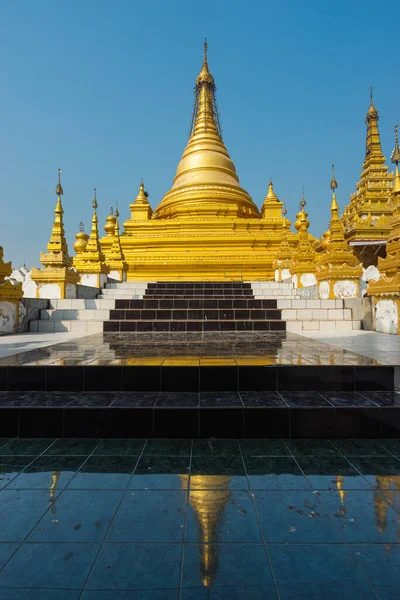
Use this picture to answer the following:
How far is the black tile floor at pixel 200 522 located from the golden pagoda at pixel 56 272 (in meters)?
6.13

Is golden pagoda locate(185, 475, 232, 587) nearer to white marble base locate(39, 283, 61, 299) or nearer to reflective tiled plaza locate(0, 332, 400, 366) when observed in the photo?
reflective tiled plaza locate(0, 332, 400, 366)

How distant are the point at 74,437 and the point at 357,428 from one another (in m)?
2.30

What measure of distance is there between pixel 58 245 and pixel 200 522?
8.26 m

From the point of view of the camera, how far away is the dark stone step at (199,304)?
25.2 feet

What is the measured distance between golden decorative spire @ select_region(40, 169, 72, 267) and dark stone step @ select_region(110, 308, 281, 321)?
2.46 metres

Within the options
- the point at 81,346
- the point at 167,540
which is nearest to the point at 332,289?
the point at 81,346

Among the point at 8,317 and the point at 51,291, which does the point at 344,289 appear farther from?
the point at 8,317

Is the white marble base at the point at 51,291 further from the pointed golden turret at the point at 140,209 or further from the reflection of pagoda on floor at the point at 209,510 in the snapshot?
the pointed golden turret at the point at 140,209

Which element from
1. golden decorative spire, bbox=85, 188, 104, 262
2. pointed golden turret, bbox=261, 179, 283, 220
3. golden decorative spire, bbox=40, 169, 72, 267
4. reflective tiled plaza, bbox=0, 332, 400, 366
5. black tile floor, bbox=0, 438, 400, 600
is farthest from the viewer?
pointed golden turret, bbox=261, 179, 283, 220

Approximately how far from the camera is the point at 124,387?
10.2 ft

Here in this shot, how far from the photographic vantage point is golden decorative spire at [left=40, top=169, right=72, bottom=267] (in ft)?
26.8

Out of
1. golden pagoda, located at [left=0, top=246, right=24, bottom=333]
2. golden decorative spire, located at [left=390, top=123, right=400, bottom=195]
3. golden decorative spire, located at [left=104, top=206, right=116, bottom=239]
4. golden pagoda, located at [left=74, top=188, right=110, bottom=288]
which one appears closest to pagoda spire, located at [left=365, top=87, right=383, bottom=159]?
golden decorative spire, located at [left=390, top=123, right=400, bottom=195]

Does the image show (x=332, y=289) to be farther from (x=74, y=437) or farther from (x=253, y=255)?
(x=253, y=255)

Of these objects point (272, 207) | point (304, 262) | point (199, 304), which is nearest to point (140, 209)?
point (272, 207)
